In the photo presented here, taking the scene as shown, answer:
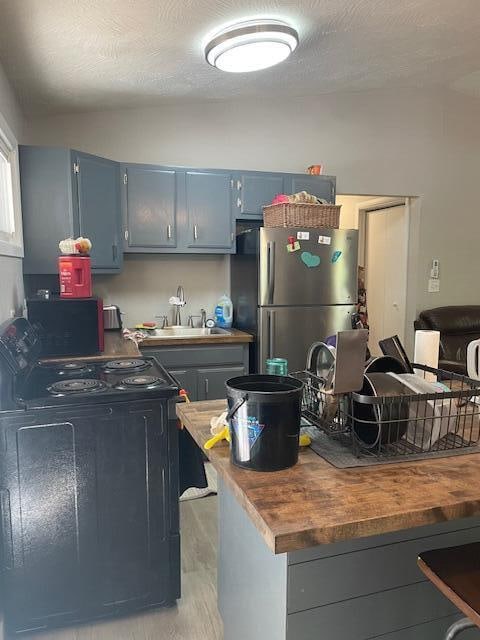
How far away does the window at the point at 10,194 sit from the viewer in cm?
263

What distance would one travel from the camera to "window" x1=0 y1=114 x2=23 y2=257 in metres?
2.63

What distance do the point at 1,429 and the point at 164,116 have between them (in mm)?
2935

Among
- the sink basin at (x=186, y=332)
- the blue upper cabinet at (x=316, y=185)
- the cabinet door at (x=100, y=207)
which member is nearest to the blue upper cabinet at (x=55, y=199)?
the cabinet door at (x=100, y=207)

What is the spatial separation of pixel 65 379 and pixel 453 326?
3.66 meters

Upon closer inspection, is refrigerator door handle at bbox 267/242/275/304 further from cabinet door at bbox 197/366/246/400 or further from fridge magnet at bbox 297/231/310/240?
cabinet door at bbox 197/366/246/400

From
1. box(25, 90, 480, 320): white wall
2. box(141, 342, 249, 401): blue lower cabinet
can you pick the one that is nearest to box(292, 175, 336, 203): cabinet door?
box(25, 90, 480, 320): white wall

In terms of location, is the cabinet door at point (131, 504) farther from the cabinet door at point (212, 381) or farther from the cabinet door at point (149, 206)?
the cabinet door at point (149, 206)

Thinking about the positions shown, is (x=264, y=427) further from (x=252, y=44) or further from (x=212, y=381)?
(x=212, y=381)

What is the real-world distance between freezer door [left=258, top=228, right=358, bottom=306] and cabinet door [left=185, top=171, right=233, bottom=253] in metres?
0.45

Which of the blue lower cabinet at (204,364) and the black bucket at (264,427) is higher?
the black bucket at (264,427)

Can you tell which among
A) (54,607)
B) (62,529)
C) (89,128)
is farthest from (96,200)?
(54,607)

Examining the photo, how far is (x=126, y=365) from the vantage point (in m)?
2.25

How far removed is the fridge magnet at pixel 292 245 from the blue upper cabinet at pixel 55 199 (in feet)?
4.40

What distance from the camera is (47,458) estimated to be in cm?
175
